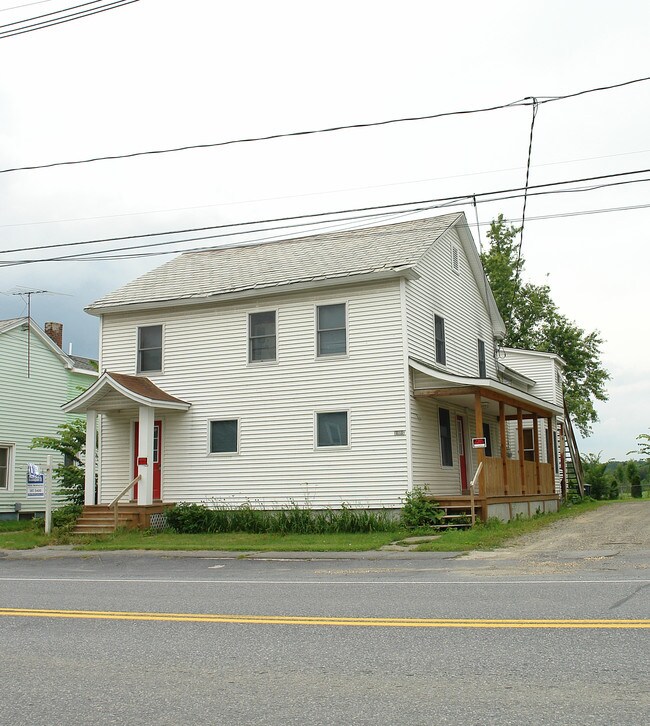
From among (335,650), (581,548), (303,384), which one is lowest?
(335,650)

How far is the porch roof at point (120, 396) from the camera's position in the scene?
22594mm

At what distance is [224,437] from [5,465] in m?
13.3

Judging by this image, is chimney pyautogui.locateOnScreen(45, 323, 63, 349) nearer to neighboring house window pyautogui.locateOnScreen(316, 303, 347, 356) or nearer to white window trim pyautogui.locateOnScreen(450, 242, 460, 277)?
neighboring house window pyautogui.locateOnScreen(316, 303, 347, 356)

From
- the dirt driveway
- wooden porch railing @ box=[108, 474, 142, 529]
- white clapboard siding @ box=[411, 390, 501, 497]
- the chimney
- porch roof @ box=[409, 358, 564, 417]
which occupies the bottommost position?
the dirt driveway

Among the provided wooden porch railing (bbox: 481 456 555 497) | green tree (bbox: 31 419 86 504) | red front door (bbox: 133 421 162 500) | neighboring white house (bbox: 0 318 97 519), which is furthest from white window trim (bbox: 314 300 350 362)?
neighboring white house (bbox: 0 318 97 519)

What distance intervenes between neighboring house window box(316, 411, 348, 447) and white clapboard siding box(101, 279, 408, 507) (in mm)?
186

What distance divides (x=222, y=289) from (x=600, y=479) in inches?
954

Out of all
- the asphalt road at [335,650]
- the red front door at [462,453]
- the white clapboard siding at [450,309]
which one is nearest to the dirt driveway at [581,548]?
the asphalt road at [335,650]

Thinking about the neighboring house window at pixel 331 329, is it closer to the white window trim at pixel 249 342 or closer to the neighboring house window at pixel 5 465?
the white window trim at pixel 249 342

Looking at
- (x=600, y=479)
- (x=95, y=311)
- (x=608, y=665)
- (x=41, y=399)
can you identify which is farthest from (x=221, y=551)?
(x=600, y=479)

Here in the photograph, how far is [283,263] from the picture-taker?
25141 mm

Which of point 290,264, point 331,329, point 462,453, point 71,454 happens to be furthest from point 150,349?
point 462,453

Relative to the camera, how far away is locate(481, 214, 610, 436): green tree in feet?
157

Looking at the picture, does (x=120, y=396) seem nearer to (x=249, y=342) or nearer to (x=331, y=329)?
(x=249, y=342)
